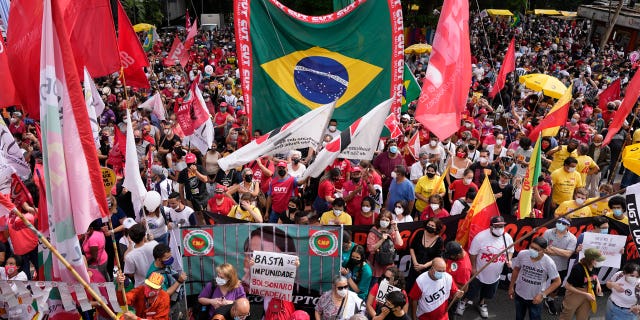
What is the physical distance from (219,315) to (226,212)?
8.92 feet

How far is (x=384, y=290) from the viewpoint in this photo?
18.5 feet

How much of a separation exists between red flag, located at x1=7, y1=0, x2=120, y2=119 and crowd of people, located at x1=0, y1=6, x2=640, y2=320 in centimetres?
141

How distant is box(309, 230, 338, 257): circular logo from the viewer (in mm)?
6141

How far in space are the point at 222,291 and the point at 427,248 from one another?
7.88 feet

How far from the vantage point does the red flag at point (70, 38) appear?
7824 millimetres

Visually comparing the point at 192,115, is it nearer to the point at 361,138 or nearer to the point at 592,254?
the point at 361,138

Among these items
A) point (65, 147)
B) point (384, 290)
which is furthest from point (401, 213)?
point (65, 147)

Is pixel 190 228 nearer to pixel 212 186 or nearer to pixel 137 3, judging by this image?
pixel 212 186

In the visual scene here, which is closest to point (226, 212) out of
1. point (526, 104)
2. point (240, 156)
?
point (240, 156)

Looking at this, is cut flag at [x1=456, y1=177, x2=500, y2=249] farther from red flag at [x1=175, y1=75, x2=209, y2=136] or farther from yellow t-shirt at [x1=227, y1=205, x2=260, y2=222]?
red flag at [x1=175, y1=75, x2=209, y2=136]

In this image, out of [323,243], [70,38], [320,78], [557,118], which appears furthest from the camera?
[557,118]

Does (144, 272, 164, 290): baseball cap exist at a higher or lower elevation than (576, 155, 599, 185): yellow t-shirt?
higher

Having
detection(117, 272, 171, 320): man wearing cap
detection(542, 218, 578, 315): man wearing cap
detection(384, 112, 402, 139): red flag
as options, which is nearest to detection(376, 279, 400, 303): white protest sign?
detection(117, 272, 171, 320): man wearing cap

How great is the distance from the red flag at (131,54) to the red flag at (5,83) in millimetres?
3122
